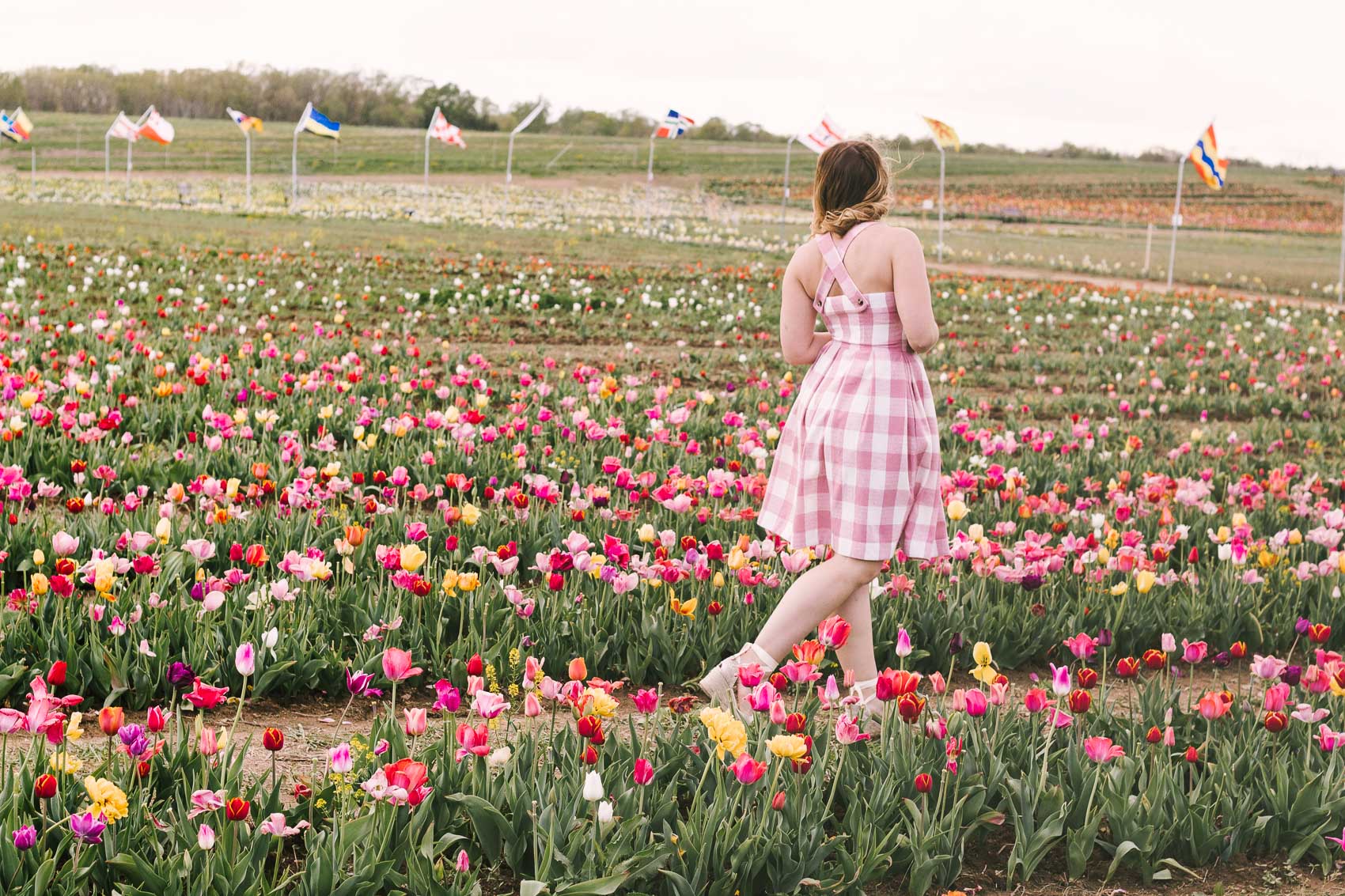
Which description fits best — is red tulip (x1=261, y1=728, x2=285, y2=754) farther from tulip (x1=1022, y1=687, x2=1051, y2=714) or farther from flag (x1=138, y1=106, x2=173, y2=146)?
flag (x1=138, y1=106, x2=173, y2=146)

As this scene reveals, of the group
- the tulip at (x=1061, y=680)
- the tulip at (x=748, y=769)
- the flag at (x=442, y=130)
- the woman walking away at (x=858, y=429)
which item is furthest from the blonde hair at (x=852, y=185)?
the flag at (x=442, y=130)

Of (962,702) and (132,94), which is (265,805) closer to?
(962,702)

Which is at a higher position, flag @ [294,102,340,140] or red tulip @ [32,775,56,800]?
flag @ [294,102,340,140]

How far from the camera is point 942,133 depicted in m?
23.0

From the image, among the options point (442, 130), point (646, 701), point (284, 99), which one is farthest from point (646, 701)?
point (284, 99)

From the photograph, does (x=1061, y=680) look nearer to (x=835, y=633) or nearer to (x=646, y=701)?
(x=835, y=633)

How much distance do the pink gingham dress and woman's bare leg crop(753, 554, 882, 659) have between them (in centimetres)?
5

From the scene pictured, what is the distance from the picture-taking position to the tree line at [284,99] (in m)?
84.7

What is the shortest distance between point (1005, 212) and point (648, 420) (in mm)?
44673

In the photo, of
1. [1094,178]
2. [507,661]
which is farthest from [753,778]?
[1094,178]

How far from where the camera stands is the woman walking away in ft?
11.1

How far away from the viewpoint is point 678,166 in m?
64.7

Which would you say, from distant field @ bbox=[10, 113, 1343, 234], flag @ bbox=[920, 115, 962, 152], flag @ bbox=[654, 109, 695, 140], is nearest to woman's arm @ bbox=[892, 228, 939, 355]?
flag @ bbox=[920, 115, 962, 152]

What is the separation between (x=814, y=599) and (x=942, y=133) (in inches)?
828
